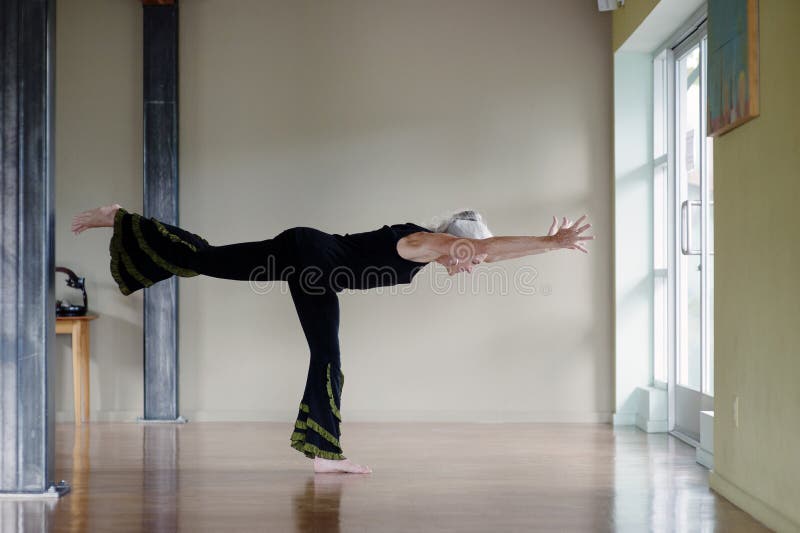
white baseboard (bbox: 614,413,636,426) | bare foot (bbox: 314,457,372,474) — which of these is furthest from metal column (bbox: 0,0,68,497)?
white baseboard (bbox: 614,413,636,426)

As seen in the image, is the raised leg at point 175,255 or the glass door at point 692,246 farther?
the glass door at point 692,246

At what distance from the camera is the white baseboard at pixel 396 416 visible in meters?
5.61

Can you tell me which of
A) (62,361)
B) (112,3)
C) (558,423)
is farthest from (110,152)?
(558,423)

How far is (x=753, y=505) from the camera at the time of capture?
10.6ft

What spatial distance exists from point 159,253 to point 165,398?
2.09 meters

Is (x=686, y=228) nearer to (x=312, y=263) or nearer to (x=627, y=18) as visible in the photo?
(x=627, y=18)

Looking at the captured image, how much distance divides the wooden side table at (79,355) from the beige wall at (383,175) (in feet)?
0.50

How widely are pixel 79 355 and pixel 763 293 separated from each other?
424 cm

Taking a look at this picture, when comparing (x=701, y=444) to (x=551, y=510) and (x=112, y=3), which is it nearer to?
(x=551, y=510)

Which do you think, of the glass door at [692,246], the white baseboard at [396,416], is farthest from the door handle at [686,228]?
the white baseboard at [396,416]

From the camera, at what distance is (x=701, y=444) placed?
424cm

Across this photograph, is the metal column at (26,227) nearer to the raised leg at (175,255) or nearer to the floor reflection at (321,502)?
the raised leg at (175,255)

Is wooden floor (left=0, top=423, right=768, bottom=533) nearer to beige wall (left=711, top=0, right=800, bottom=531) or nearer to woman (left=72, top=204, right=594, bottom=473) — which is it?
beige wall (left=711, top=0, right=800, bottom=531)

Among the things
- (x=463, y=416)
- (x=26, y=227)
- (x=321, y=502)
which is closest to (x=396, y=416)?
(x=463, y=416)
